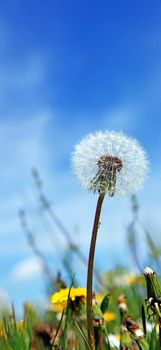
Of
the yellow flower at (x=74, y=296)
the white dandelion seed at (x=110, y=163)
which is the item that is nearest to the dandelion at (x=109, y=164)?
the white dandelion seed at (x=110, y=163)

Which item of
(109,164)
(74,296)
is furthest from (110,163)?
(74,296)

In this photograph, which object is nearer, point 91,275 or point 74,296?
point 91,275

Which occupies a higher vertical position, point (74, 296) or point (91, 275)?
point (74, 296)

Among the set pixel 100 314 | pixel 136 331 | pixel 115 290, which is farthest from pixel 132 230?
pixel 136 331

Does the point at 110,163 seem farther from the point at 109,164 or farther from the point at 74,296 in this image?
the point at 74,296

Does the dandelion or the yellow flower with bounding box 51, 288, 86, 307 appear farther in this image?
the yellow flower with bounding box 51, 288, 86, 307

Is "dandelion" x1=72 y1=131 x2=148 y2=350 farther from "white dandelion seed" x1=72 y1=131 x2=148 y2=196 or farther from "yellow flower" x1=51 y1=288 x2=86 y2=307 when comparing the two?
"yellow flower" x1=51 y1=288 x2=86 y2=307

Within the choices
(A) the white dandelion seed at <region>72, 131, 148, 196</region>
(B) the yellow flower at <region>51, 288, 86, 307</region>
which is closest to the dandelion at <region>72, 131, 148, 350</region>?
(A) the white dandelion seed at <region>72, 131, 148, 196</region>

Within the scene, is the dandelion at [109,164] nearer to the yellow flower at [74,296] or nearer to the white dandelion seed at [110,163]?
the white dandelion seed at [110,163]

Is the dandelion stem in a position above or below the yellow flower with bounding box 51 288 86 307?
below
